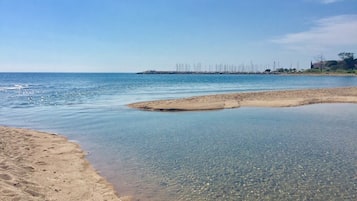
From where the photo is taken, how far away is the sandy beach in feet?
28.2

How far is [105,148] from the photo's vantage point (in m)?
15.5

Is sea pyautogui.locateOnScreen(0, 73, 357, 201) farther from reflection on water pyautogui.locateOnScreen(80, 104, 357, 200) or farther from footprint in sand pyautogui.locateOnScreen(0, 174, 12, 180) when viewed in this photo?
footprint in sand pyautogui.locateOnScreen(0, 174, 12, 180)

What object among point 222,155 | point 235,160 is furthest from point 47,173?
point 235,160

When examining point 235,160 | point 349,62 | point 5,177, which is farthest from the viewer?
point 349,62

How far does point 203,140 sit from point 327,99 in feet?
89.1

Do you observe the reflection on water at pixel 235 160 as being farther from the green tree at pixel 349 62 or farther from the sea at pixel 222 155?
the green tree at pixel 349 62

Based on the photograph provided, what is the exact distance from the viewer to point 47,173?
423 inches

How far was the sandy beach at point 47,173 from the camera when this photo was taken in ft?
28.2

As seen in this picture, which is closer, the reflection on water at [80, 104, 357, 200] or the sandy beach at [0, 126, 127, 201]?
the sandy beach at [0, 126, 127, 201]

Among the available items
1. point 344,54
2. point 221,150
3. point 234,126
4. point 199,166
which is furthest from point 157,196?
point 344,54

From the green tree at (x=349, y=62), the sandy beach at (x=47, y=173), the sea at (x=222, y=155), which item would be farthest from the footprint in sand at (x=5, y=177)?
the green tree at (x=349, y=62)

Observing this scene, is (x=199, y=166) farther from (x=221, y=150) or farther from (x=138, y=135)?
(x=138, y=135)

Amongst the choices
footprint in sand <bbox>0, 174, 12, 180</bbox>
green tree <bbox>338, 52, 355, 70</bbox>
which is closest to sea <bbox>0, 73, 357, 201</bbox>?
footprint in sand <bbox>0, 174, 12, 180</bbox>

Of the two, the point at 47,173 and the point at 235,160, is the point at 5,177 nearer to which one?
the point at 47,173
